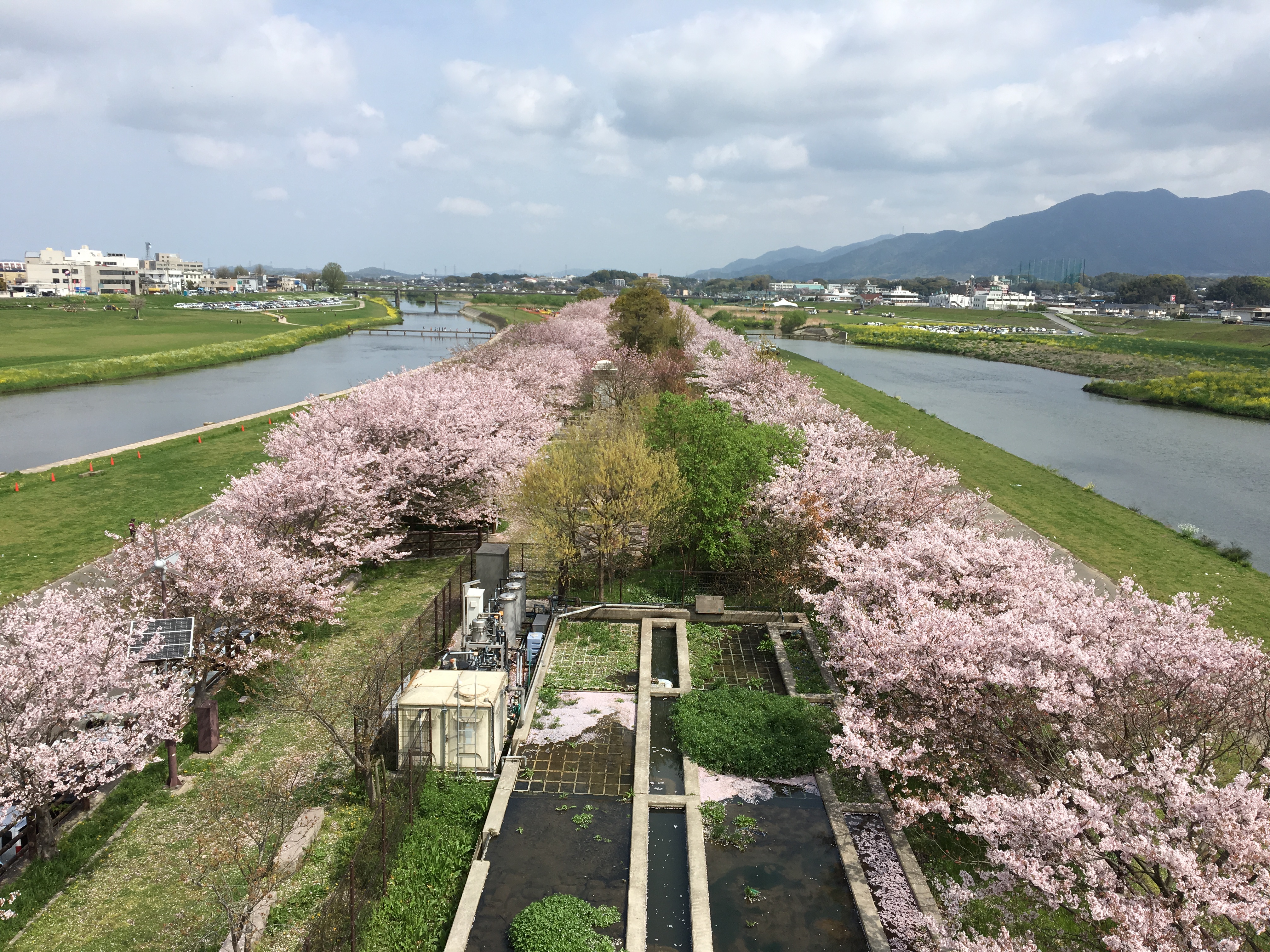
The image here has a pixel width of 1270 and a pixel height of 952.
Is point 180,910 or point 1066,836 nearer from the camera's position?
point 1066,836

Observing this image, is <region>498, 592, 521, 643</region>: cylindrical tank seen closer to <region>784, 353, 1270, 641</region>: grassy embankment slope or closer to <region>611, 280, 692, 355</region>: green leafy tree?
<region>784, 353, 1270, 641</region>: grassy embankment slope

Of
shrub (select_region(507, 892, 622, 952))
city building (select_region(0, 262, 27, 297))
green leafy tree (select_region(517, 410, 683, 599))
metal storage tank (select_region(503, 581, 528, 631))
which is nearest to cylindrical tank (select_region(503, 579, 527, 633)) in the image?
metal storage tank (select_region(503, 581, 528, 631))

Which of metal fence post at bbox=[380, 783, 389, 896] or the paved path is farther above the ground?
the paved path

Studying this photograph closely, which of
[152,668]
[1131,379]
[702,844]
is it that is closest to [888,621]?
[702,844]

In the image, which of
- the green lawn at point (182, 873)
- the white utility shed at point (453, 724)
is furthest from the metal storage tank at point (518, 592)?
the green lawn at point (182, 873)

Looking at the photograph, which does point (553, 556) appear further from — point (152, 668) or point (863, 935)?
point (863, 935)

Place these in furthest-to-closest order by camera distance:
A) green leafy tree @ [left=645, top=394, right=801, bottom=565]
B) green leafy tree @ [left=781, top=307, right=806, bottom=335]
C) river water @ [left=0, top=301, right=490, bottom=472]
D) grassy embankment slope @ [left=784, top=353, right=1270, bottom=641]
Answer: green leafy tree @ [left=781, top=307, right=806, bottom=335] < river water @ [left=0, top=301, right=490, bottom=472] < grassy embankment slope @ [left=784, top=353, right=1270, bottom=641] < green leafy tree @ [left=645, top=394, right=801, bottom=565]

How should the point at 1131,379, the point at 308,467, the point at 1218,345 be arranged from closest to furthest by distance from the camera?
the point at 308,467, the point at 1131,379, the point at 1218,345
